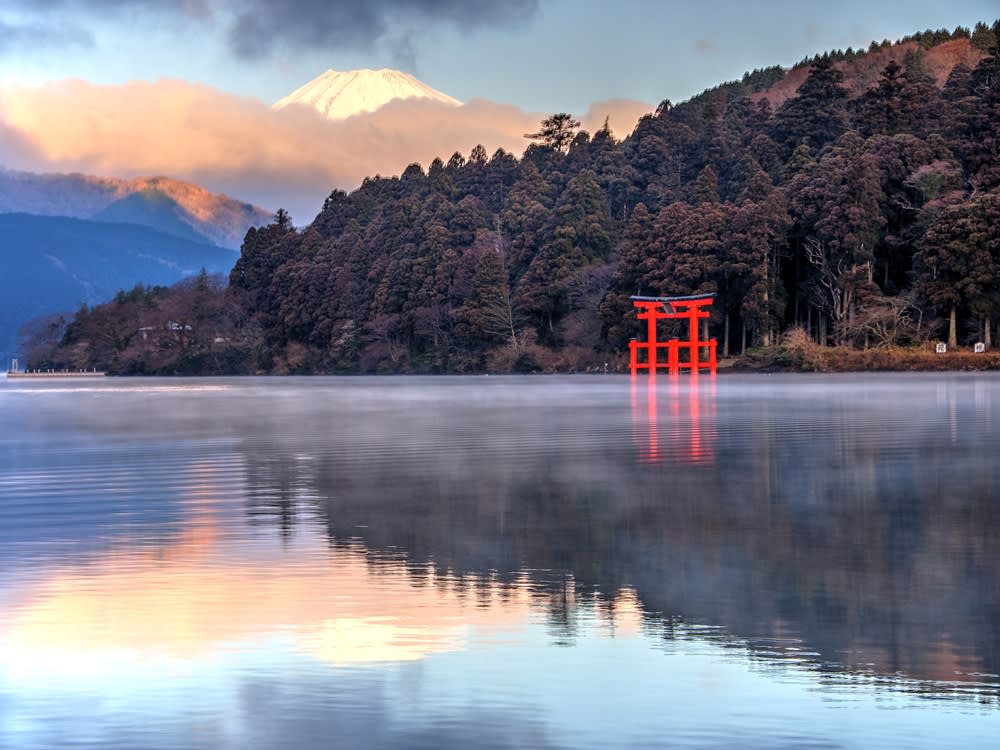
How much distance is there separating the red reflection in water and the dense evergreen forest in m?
22.6

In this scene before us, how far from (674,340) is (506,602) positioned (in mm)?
57077

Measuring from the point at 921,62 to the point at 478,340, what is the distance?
4242 cm

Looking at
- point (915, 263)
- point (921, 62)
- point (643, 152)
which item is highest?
point (921, 62)

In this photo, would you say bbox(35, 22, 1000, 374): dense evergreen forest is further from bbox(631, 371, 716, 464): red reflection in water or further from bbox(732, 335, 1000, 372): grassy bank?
bbox(631, 371, 716, 464): red reflection in water

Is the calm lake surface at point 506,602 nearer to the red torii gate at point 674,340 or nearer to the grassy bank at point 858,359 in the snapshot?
the grassy bank at point 858,359

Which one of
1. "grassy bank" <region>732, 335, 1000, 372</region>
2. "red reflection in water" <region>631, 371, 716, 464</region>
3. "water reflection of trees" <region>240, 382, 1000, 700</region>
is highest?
"grassy bank" <region>732, 335, 1000, 372</region>

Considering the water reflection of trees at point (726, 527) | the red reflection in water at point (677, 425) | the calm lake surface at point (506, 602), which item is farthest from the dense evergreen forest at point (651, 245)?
the calm lake surface at point (506, 602)

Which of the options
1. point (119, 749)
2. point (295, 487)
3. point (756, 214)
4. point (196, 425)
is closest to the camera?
point (119, 749)

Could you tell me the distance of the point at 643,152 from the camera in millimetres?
90000

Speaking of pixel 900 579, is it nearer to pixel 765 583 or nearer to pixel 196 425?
pixel 765 583

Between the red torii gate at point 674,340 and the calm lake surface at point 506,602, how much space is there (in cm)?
4670

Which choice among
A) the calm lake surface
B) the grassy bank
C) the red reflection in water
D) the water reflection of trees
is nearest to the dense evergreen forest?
the grassy bank

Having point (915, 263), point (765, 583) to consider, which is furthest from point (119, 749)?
point (915, 263)

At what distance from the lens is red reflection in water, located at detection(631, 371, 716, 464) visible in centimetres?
1653
